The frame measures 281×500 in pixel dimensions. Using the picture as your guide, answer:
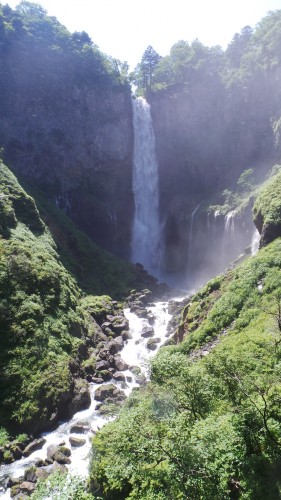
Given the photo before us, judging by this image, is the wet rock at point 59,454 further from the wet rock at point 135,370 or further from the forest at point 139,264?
the wet rock at point 135,370

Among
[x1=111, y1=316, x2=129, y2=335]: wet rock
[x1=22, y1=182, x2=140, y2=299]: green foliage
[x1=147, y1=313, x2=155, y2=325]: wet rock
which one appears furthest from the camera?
[x1=22, y1=182, x2=140, y2=299]: green foliage

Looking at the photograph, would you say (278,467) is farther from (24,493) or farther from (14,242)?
(14,242)

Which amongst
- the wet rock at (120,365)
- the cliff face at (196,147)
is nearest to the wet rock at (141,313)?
the wet rock at (120,365)

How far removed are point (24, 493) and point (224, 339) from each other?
39.6 feet

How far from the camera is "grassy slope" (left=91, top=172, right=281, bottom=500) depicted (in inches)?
308

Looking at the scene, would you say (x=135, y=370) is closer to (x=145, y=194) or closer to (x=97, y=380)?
(x=97, y=380)

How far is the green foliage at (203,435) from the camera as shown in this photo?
7828mm

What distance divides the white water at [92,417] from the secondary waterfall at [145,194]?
2301 cm

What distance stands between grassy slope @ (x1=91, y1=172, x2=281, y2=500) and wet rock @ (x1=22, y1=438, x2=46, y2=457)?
25.5 feet

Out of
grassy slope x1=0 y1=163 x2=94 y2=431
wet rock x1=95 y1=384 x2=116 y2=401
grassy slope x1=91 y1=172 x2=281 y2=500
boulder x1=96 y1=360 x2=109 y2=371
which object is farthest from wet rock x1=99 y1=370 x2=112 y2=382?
grassy slope x1=91 y1=172 x2=281 y2=500

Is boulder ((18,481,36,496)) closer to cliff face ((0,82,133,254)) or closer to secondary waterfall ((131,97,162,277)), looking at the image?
secondary waterfall ((131,97,162,277))

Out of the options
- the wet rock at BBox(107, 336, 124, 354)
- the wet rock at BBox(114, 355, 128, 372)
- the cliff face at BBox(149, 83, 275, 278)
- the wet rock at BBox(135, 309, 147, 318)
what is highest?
the cliff face at BBox(149, 83, 275, 278)

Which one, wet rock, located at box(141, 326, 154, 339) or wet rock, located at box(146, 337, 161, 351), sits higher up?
wet rock, located at box(141, 326, 154, 339)

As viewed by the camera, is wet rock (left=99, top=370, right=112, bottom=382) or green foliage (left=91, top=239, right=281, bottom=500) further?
wet rock (left=99, top=370, right=112, bottom=382)
